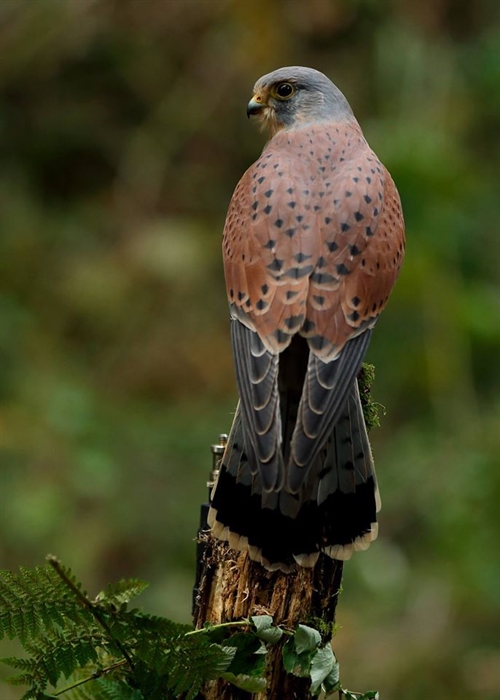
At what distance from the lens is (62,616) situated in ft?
6.46

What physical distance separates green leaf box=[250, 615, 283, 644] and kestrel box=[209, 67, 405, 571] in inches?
5.4

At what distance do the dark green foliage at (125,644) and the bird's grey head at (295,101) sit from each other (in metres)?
1.87

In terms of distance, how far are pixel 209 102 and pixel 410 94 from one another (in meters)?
1.37

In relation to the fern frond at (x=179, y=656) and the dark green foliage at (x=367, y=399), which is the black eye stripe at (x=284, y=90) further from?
the fern frond at (x=179, y=656)

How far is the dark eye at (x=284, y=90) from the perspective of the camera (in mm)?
3557

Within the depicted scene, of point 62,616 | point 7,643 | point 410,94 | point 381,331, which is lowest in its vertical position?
point 62,616

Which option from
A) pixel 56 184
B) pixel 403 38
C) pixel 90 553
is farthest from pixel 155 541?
pixel 403 38

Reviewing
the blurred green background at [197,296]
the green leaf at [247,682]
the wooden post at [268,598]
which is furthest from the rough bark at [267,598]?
the blurred green background at [197,296]

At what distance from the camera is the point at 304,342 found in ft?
8.54

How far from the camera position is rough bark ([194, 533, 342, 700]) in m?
2.14

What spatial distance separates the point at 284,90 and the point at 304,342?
1315 millimetres

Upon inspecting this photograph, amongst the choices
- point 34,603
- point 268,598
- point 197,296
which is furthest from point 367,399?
point 197,296

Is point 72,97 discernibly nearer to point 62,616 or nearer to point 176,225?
point 176,225

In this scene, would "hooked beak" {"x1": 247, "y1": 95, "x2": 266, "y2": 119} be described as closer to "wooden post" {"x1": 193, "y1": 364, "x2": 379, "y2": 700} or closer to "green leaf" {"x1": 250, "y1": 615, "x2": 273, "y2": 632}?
"wooden post" {"x1": 193, "y1": 364, "x2": 379, "y2": 700}
